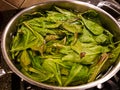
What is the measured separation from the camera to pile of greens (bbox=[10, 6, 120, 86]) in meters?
0.88

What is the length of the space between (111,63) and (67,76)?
0.59ft

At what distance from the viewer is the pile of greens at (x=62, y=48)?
0.88 meters

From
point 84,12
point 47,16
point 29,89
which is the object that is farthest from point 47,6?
point 29,89

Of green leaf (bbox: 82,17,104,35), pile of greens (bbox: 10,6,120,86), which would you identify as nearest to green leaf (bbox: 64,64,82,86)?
pile of greens (bbox: 10,6,120,86)

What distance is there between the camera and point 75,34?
96cm

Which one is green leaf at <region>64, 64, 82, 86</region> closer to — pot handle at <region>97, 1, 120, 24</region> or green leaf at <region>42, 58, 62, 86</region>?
green leaf at <region>42, 58, 62, 86</region>

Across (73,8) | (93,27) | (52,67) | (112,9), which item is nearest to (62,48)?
(52,67)

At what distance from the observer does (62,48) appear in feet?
2.99

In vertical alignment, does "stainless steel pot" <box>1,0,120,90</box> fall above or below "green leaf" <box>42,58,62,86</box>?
above

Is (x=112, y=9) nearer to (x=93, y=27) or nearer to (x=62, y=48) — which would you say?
(x=93, y=27)

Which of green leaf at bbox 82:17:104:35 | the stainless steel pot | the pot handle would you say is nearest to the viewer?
the stainless steel pot

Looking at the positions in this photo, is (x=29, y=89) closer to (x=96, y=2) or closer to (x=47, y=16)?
(x=47, y=16)

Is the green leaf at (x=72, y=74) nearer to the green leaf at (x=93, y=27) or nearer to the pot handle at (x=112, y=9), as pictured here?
the green leaf at (x=93, y=27)

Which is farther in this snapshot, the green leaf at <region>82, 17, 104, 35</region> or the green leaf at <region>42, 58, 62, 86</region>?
the green leaf at <region>82, 17, 104, 35</region>
